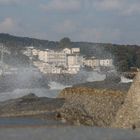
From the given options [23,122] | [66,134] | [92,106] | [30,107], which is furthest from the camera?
[30,107]

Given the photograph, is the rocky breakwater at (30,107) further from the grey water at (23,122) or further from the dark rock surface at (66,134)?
the dark rock surface at (66,134)

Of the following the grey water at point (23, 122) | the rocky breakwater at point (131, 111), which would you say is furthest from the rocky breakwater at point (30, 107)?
the rocky breakwater at point (131, 111)

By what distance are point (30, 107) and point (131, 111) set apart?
8.99 m

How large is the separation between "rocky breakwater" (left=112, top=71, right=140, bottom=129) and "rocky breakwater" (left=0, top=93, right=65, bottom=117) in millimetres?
7136

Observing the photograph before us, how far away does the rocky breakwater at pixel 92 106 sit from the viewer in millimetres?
22984

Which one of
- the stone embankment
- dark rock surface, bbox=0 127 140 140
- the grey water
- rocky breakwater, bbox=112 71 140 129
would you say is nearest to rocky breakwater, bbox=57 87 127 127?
the stone embankment

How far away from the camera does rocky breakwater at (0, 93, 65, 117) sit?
26.6 metres

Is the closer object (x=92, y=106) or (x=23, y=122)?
(x=92, y=106)

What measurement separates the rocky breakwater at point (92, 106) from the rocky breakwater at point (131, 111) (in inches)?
100

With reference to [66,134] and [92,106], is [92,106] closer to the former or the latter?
[92,106]

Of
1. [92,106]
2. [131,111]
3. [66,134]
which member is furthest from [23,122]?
[131,111]

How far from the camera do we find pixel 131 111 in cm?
1920

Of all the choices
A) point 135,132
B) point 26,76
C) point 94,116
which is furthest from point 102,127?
point 26,76

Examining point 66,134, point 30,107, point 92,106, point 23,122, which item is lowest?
point 23,122
